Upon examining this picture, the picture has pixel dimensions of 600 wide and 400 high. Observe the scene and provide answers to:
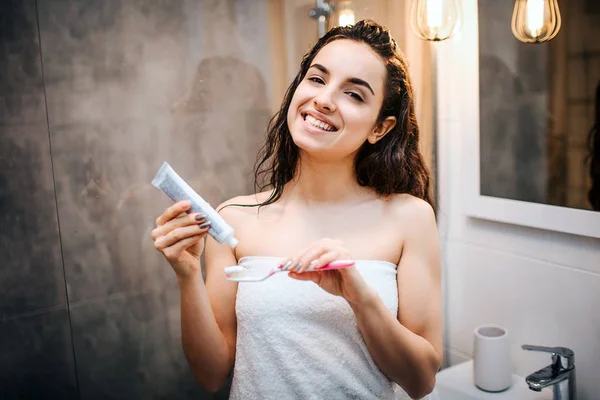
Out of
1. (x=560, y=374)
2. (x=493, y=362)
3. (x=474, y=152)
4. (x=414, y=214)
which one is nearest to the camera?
(x=414, y=214)

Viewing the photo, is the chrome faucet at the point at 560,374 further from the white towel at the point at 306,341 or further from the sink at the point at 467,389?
the white towel at the point at 306,341

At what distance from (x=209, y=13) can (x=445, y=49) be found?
63 centimetres

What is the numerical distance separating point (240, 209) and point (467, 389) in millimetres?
740

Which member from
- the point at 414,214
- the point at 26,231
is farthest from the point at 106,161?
the point at 414,214

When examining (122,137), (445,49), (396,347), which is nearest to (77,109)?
(122,137)

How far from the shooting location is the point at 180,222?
0.85m

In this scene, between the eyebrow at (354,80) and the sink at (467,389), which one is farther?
the sink at (467,389)

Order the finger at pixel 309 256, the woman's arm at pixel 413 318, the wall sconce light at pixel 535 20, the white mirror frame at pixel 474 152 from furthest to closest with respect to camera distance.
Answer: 1. the white mirror frame at pixel 474 152
2. the wall sconce light at pixel 535 20
3. the woman's arm at pixel 413 318
4. the finger at pixel 309 256

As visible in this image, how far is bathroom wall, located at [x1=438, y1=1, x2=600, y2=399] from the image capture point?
1.27 metres

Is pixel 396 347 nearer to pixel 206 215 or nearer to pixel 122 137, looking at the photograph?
pixel 206 215

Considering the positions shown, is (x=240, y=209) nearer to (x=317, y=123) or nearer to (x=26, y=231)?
(x=317, y=123)

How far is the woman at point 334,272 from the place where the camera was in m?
1.00

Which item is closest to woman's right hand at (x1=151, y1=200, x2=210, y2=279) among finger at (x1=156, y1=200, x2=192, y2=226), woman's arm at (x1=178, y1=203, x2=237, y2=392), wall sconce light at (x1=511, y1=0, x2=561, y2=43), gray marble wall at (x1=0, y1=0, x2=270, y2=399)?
finger at (x1=156, y1=200, x2=192, y2=226)

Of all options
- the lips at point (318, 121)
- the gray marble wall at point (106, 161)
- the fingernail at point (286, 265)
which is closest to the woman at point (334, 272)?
the lips at point (318, 121)
